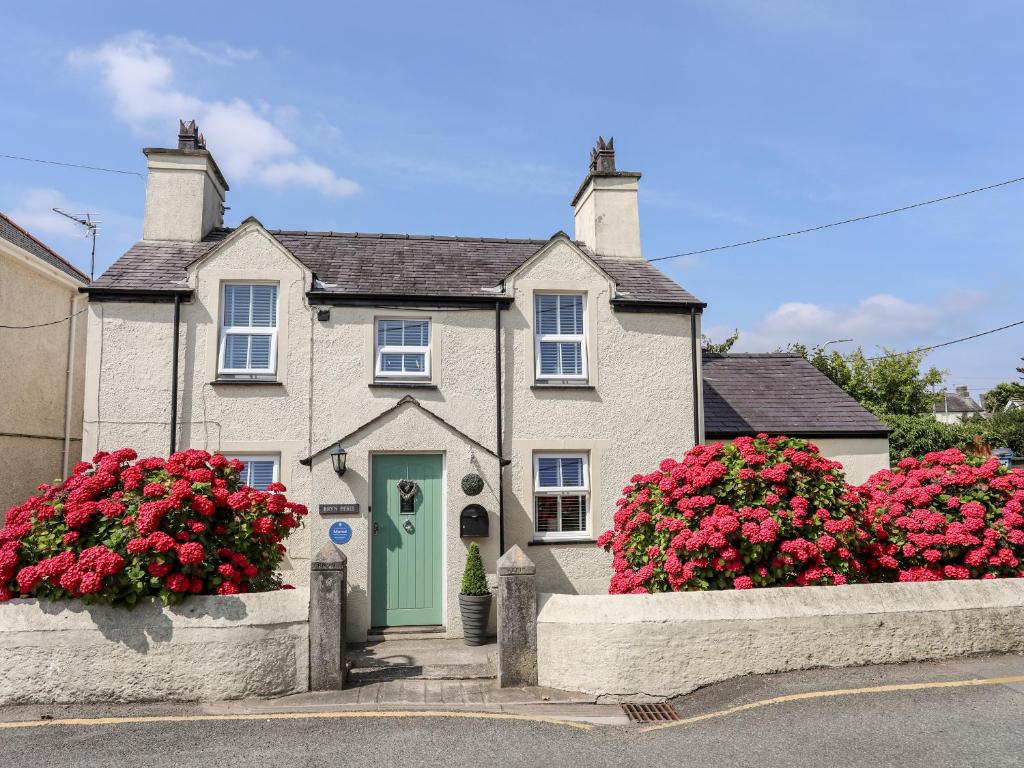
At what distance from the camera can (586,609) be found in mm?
6969

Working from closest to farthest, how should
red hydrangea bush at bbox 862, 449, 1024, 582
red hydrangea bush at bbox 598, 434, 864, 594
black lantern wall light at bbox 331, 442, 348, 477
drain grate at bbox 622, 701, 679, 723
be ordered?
drain grate at bbox 622, 701, 679, 723
red hydrangea bush at bbox 598, 434, 864, 594
red hydrangea bush at bbox 862, 449, 1024, 582
black lantern wall light at bbox 331, 442, 348, 477

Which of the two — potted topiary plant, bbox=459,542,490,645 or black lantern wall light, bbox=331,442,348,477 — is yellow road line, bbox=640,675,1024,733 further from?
black lantern wall light, bbox=331,442,348,477

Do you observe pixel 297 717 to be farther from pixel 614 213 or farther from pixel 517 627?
pixel 614 213

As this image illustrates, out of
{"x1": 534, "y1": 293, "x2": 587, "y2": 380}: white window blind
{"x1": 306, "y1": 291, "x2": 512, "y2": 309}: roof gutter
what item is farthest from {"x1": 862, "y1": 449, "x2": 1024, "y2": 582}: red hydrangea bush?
{"x1": 306, "y1": 291, "x2": 512, "y2": 309}: roof gutter

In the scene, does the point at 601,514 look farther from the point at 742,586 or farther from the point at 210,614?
the point at 210,614

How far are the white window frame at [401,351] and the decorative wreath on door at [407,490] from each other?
1.74 metres

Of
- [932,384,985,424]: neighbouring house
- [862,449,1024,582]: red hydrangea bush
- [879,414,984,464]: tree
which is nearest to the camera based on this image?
[862,449,1024,582]: red hydrangea bush

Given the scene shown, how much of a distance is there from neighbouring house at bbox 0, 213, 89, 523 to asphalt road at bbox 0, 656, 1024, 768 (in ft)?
23.7

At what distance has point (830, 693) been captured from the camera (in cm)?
644

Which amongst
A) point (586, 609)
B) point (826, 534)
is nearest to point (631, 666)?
point (586, 609)

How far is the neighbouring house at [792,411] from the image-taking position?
13438 mm

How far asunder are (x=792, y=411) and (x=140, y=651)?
39.5ft

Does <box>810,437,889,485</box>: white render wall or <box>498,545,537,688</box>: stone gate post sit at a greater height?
<box>810,437,889,485</box>: white render wall

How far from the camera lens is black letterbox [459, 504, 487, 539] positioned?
10094 millimetres
